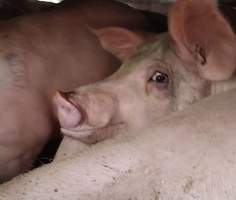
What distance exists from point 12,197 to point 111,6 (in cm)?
→ 113

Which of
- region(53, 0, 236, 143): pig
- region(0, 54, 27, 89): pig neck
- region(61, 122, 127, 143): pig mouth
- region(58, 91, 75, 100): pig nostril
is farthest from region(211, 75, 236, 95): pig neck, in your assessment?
region(0, 54, 27, 89): pig neck

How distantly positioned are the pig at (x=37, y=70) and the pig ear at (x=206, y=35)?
339 millimetres

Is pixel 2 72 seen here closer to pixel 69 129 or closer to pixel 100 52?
pixel 69 129

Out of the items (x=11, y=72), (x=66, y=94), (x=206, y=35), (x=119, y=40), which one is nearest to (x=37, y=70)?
(x=11, y=72)

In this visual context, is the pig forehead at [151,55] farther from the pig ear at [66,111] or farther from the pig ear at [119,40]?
the pig ear at [66,111]

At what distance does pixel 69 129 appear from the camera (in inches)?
61.1

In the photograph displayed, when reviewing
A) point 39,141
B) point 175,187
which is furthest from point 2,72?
→ point 175,187

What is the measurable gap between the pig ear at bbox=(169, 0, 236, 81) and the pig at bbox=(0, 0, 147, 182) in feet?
1.11

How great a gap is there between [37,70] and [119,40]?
317mm

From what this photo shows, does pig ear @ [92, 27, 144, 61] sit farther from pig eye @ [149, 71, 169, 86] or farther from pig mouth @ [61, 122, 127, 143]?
pig mouth @ [61, 122, 127, 143]

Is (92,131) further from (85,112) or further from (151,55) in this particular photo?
(151,55)

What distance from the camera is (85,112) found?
1529 mm

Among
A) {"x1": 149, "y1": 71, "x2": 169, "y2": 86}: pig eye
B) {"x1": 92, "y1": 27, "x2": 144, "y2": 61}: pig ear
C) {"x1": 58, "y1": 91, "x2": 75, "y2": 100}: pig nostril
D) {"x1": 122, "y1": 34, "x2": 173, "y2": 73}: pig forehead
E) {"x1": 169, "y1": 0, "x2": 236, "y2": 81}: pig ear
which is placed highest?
{"x1": 169, "y1": 0, "x2": 236, "y2": 81}: pig ear

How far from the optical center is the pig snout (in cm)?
151
